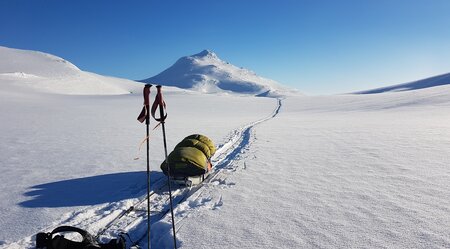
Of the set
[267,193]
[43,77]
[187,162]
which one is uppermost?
[43,77]

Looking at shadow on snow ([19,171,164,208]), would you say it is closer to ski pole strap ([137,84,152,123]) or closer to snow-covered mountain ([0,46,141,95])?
ski pole strap ([137,84,152,123])

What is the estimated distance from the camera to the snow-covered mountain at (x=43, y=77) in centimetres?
6231

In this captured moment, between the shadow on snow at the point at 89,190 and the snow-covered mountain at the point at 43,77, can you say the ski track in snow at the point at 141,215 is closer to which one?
the shadow on snow at the point at 89,190

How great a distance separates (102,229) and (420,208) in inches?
217

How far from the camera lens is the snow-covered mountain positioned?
6231cm

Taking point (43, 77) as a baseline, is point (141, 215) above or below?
→ below

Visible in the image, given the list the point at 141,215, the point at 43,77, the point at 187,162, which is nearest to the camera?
the point at 141,215

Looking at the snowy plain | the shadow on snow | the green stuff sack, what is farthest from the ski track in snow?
the green stuff sack

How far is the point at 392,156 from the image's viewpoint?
11383mm

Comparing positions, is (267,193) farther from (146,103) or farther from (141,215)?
(146,103)

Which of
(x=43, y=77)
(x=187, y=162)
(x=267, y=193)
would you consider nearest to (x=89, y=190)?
(x=187, y=162)

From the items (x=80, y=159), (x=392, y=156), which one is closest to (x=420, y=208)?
(x=392, y=156)

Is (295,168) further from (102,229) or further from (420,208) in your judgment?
(102,229)

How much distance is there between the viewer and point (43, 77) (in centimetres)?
7562
